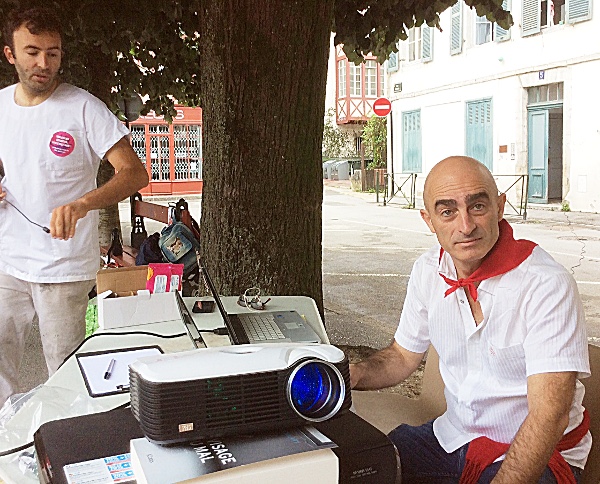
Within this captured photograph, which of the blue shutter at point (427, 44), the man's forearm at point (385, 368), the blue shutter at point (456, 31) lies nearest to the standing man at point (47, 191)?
the man's forearm at point (385, 368)

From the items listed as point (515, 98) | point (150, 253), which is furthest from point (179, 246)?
point (515, 98)

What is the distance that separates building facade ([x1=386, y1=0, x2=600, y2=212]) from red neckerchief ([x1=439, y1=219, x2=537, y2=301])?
14923 millimetres

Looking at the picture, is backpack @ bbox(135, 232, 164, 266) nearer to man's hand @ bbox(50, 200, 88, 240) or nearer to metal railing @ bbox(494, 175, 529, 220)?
man's hand @ bbox(50, 200, 88, 240)

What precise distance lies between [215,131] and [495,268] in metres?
2.12

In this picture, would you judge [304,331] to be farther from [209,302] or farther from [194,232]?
[194,232]

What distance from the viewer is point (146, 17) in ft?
20.5

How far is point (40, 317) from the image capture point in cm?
293

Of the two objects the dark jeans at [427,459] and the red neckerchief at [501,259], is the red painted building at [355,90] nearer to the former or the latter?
the dark jeans at [427,459]

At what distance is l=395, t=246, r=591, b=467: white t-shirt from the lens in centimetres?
190

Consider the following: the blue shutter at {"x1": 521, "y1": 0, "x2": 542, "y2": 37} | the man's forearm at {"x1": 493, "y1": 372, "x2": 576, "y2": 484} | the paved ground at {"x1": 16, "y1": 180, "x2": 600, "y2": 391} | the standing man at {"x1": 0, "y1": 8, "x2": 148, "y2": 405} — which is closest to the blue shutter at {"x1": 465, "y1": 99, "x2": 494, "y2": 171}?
the blue shutter at {"x1": 521, "y1": 0, "x2": 542, "y2": 37}

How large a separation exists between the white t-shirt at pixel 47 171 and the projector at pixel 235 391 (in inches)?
71.5

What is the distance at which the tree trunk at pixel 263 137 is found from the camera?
12.0 ft

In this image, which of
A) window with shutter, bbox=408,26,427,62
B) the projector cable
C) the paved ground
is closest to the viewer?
the projector cable

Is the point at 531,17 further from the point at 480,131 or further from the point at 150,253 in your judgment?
the point at 150,253
